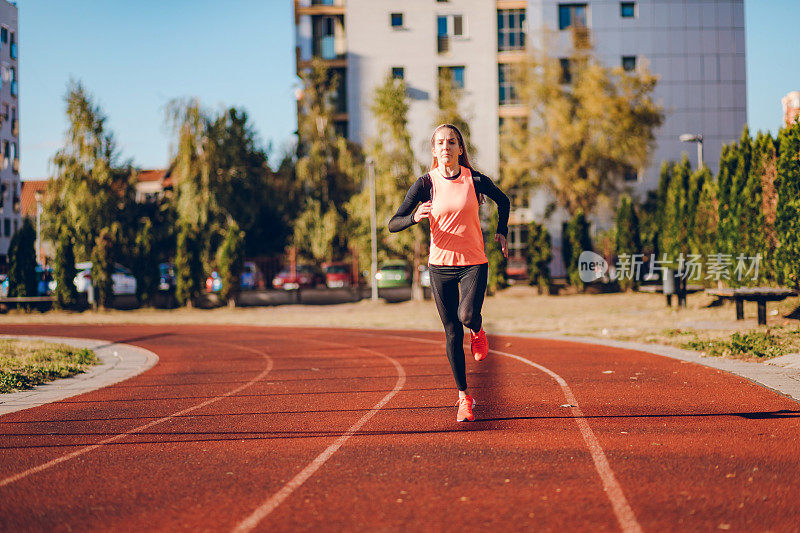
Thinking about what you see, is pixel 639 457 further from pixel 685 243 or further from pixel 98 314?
pixel 98 314

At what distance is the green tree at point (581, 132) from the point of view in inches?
1593

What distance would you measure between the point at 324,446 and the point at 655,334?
10879 mm

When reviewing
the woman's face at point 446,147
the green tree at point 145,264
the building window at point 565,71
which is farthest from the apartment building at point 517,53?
the woman's face at point 446,147

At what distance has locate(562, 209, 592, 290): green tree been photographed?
3551 centimetres

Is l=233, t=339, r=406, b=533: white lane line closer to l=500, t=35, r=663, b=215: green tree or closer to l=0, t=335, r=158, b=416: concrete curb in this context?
l=0, t=335, r=158, b=416: concrete curb

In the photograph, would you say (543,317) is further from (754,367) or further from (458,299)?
(458,299)

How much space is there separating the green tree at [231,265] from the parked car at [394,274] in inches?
345

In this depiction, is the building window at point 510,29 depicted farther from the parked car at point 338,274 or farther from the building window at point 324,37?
the parked car at point 338,274

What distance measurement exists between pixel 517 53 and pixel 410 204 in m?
47.1

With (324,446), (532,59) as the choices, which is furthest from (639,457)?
(532,59)

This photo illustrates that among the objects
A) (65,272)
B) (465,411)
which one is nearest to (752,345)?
(465,411)

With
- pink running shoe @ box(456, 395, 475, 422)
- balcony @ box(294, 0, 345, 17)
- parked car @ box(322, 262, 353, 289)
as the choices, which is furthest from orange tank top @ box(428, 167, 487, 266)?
balcony @ box(294, 0, 345, 17)

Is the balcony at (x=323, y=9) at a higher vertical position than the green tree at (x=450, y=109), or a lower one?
higher

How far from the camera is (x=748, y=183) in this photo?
67.4 feet
